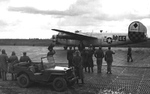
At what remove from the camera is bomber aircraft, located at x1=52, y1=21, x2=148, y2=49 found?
27.1m

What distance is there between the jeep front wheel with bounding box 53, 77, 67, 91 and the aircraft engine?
796 inches

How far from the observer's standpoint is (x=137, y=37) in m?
27.5

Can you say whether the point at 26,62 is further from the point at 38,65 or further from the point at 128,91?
the point at 128,91

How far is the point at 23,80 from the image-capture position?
9.88 m

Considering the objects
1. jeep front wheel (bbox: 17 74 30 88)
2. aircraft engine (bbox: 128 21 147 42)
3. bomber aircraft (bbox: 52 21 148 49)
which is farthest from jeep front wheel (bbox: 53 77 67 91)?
aircraft engine (bbox: 128 21 147 42)

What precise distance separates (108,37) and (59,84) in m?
21.5

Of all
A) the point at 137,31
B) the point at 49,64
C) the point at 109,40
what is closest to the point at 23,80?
the point at 49,64

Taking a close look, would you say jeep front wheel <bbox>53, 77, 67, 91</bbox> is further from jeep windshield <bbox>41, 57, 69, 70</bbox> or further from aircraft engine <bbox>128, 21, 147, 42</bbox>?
aircraft engine <bbox>128, 21, 147, 42</bbox>

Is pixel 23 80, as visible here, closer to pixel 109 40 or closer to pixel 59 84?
pixel 59 84

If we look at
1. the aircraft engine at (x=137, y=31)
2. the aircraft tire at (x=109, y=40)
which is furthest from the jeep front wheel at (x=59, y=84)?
the aircraft tire at (x=109, y=40)

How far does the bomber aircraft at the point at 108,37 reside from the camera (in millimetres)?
27125

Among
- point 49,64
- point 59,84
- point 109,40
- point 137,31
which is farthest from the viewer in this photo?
point 109,40

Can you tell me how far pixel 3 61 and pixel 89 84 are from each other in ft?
17.4

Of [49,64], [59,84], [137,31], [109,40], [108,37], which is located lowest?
[59,84]
